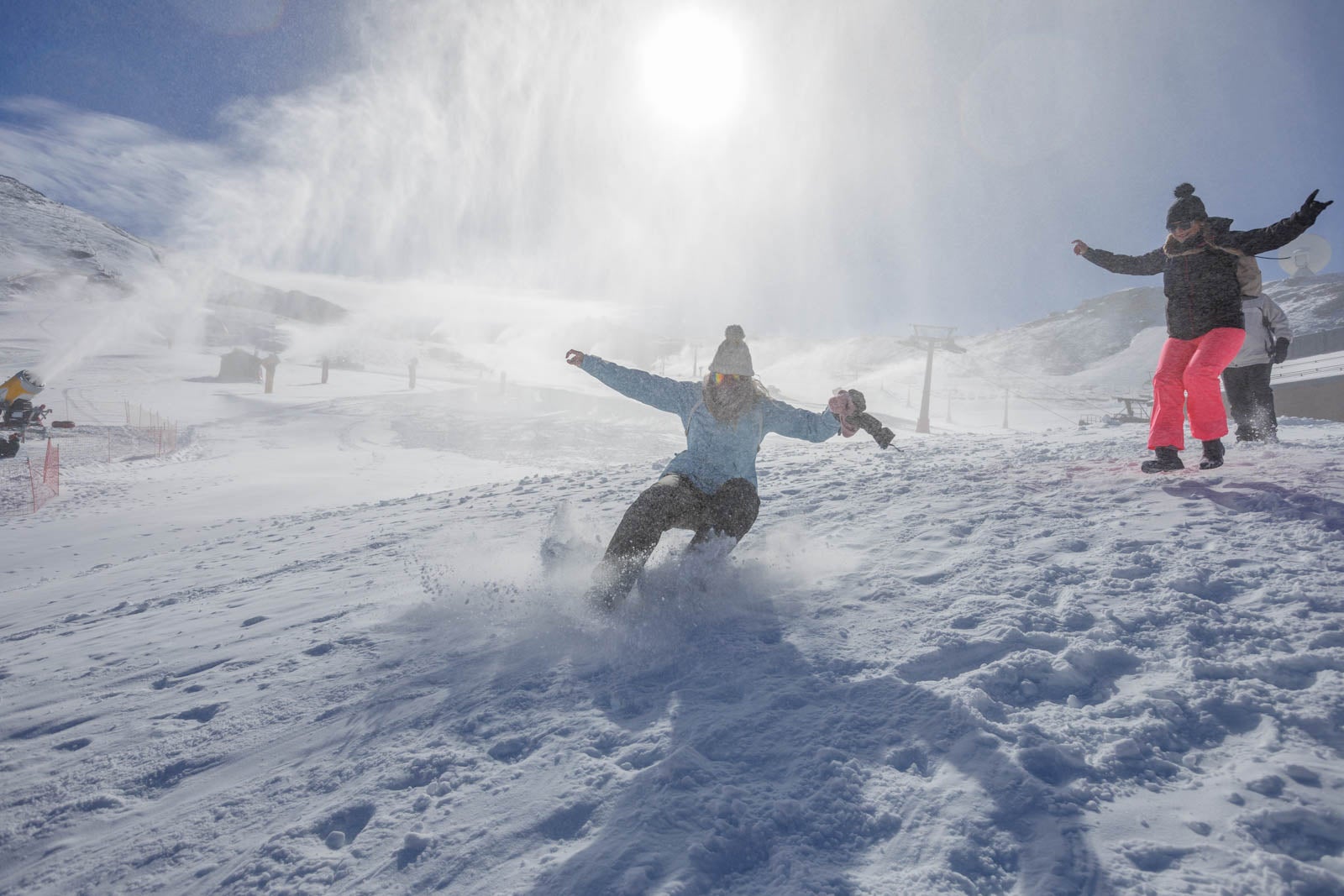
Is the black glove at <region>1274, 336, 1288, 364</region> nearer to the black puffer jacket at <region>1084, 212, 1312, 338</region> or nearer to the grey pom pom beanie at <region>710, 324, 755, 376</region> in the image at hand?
the black puffer jacket at <region>1084, 212, 1312, 338</region>

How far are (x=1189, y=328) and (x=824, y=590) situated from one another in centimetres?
365

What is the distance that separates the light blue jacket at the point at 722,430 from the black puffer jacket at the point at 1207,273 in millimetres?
2948

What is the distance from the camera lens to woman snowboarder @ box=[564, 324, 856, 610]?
138 inches

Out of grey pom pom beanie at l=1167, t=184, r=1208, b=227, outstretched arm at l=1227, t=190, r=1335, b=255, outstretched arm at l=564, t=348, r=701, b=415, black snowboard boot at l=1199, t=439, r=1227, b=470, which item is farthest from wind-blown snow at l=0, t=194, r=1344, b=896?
grey pom pom beanie at l=1167, t=184, r=1208, b=227

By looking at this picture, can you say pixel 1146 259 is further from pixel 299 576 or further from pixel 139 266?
pixel 139 266

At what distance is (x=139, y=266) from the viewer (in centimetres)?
10819

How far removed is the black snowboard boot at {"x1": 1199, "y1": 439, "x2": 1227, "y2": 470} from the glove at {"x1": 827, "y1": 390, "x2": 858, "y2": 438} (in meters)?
2.86

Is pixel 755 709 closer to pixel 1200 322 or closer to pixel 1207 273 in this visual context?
pixel 1200 322

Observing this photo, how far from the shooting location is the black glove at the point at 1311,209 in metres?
3.73

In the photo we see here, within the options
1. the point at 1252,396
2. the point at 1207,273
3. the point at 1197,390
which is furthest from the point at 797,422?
the point at 1252,396

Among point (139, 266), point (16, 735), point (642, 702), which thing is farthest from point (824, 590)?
point (139, 266)

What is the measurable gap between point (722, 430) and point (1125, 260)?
3770 millimetres

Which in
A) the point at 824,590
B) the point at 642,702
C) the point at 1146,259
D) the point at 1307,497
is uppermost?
the point at 1146,259

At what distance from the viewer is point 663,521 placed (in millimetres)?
3537
